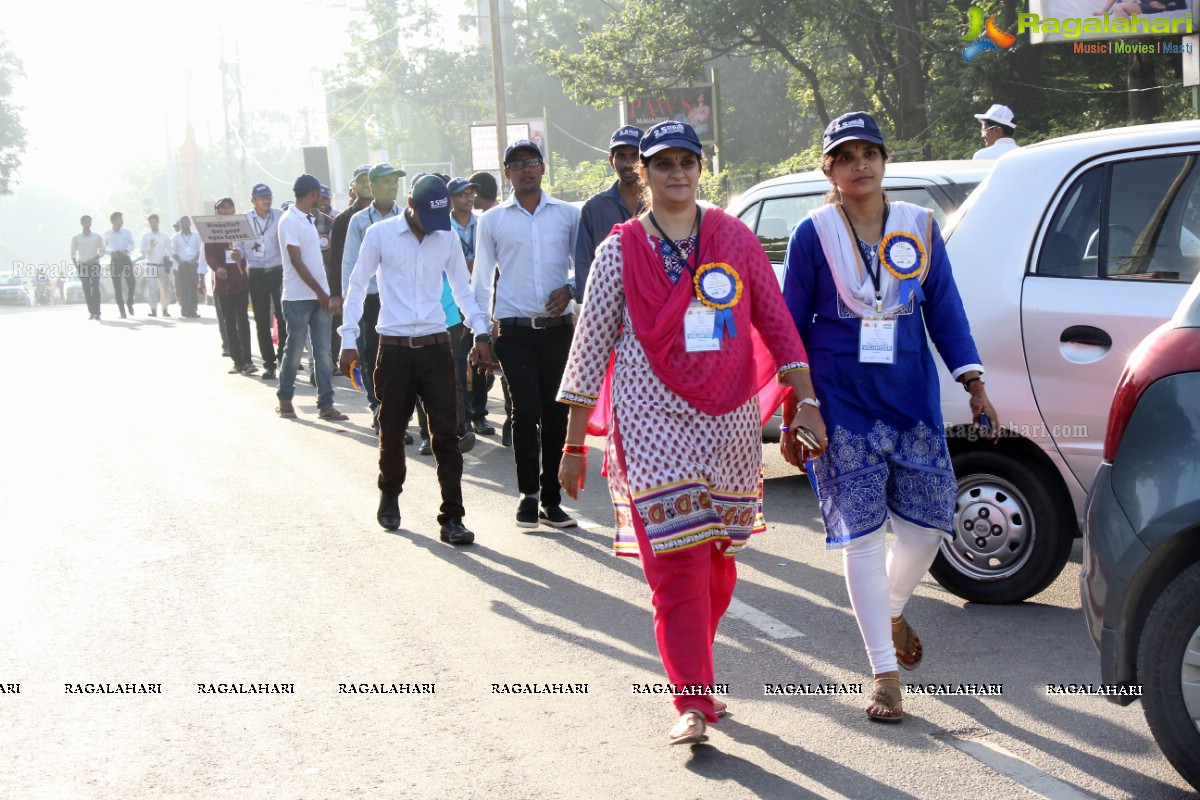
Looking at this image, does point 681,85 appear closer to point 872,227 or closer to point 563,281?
point 563,281

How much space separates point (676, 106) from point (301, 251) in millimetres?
18882

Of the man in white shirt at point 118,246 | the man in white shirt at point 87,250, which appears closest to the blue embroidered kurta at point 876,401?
the man in white shirt at point 118,246

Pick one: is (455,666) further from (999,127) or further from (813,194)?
(999,127)

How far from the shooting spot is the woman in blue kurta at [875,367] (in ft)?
14.7

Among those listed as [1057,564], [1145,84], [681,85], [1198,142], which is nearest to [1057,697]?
[1057,564]

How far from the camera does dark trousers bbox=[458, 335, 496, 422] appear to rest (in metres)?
10.6

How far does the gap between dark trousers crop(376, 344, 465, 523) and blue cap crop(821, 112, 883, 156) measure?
3511mm

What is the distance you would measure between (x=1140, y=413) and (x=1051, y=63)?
2023 cm

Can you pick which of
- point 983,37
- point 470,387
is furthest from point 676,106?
point 470,387

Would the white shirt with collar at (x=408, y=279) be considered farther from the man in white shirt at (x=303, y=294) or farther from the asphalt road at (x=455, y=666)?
the man in white shirt at (x=303, y=294)

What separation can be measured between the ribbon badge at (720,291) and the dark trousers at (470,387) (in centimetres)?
594

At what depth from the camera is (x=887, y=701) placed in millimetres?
4453

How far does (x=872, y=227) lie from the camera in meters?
4.62

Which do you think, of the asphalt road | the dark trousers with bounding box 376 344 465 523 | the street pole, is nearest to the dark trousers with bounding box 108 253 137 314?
the street pole
